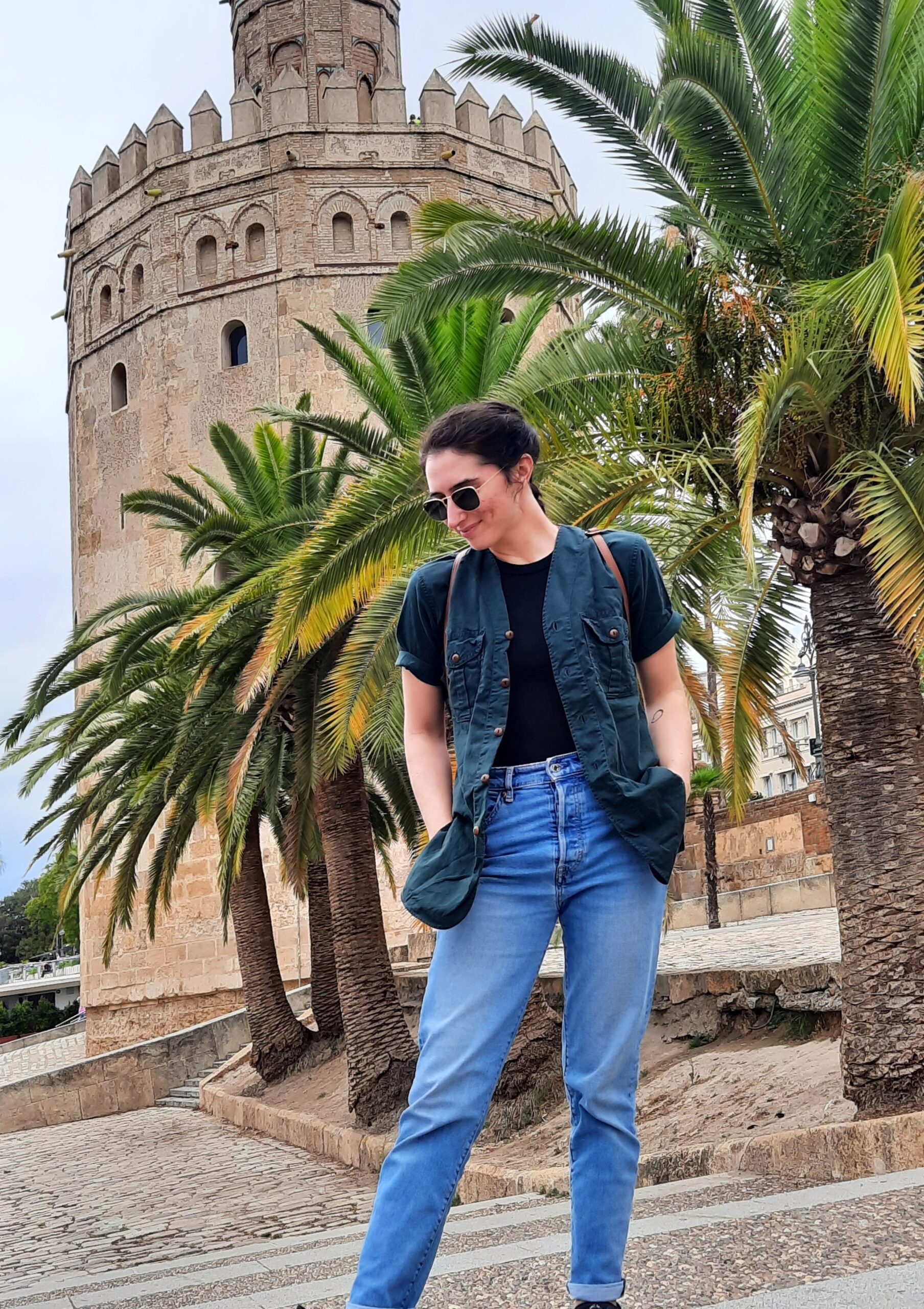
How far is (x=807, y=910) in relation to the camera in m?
20.3

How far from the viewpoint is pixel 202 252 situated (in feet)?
85.9

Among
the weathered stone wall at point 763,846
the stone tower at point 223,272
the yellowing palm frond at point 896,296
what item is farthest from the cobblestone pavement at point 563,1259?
the weathered stone wall at point 763,846

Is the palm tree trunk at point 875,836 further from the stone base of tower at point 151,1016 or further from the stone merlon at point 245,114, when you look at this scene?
the stone merlon at point 245,114

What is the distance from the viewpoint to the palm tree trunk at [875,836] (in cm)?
649

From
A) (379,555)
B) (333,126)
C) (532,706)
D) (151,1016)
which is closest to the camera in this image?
(532,706)

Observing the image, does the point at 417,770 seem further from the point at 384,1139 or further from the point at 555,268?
the point at 384,1139

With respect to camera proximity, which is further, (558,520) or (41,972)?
(41,972)

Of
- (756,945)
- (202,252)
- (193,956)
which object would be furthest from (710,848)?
(202,252)

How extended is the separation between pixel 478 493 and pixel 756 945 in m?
12.7

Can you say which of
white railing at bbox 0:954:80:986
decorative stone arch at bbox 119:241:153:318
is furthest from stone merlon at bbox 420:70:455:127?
white railing at bbox 0:954:80:986

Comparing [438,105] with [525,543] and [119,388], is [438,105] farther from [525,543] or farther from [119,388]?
[525,543]

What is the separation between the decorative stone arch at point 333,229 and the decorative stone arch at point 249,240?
0.84 metres

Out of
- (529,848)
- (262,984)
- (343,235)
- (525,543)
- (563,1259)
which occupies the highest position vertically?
(343,235)

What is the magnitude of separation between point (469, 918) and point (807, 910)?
19134 mm
